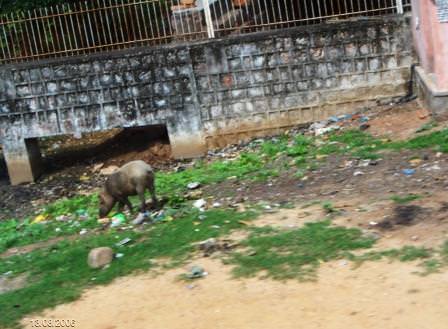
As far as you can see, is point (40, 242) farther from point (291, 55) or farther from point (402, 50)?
point (402, 50)

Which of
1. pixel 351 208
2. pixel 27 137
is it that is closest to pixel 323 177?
pixel 351 208

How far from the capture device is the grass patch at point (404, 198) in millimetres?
6896

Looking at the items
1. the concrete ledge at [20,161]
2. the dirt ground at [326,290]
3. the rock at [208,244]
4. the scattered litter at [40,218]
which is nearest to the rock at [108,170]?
the concrete ledge at [20,161]

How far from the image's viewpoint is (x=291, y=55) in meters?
11.4

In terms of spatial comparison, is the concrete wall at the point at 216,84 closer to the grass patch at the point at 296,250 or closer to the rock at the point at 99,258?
the grass patch at the point at 296,250

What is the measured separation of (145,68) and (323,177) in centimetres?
429

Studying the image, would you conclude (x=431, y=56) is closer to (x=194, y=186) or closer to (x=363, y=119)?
(x=363, y=119)

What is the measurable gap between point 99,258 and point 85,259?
299mm

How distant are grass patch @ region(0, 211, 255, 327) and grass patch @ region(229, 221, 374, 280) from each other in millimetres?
617

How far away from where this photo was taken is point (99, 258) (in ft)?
21.9

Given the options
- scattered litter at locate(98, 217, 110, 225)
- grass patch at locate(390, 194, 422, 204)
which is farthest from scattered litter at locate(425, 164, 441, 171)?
scattered litter at locate(98, 217, 110, 225)

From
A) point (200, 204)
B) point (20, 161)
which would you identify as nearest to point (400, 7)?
point (200, 204)

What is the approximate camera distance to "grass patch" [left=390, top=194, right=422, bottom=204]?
6.90 metres
